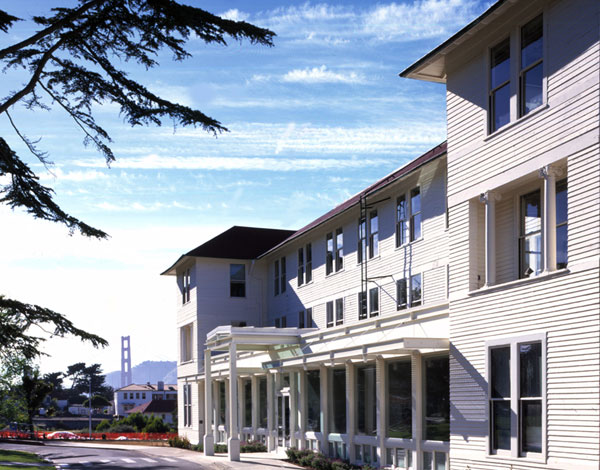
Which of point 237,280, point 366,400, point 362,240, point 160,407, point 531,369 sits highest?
point 362,240

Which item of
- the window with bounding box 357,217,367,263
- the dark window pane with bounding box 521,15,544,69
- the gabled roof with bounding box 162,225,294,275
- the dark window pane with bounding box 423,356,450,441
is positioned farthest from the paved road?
the dark window pane with bounding box 521,15,544,69

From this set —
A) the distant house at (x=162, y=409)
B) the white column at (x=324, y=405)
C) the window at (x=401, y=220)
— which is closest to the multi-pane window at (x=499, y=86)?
the window at (x=401, y=220)

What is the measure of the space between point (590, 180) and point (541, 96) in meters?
2.50

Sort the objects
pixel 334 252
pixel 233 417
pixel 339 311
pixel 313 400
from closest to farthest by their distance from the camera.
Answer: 1. pixel 313 400
2. pixel 233 417
3. pixel 339 311
4. pixel 334 252

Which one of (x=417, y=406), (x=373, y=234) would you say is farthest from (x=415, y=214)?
(x=417, y=406)

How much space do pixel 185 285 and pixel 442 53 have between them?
31877 millimetres

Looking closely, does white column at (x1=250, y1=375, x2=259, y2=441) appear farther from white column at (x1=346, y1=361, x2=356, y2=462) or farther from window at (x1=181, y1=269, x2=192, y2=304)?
white column at (x1=346, y1=361, x2=356, y2=462)

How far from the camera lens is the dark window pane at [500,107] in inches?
724

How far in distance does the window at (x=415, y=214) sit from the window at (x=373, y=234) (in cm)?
299

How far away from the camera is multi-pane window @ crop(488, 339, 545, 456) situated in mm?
16719

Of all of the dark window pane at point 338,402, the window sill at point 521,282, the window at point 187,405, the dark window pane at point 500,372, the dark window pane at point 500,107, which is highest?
the dark window pane at point 500,107

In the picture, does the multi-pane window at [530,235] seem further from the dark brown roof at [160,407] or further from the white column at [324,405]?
the dark brown roof at [160,407]

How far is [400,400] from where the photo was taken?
24.0 meters

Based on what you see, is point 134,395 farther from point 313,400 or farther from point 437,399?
point 437,399
